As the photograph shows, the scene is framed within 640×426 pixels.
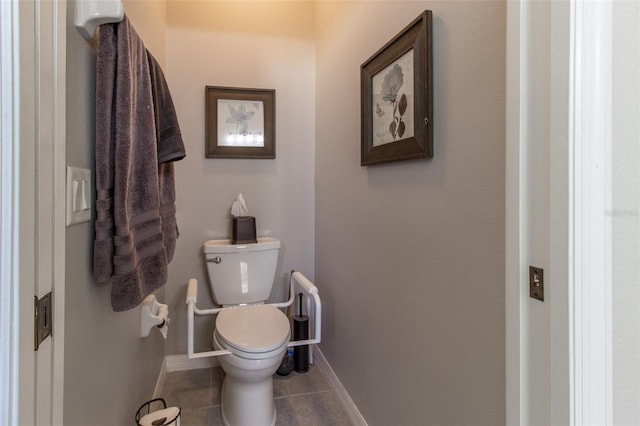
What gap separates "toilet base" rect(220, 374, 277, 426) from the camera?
157 cm

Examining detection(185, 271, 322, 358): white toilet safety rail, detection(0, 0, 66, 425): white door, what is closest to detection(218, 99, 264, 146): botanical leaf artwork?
detection(185, 271, 322, 358): white toilet safety rail

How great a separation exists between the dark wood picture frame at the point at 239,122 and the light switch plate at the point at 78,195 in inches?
51.5

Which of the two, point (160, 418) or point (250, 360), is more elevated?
point (250, 360)

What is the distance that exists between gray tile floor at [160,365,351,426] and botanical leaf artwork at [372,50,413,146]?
4.35 ft

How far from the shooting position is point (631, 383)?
20.9 inches

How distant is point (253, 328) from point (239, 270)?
0.47 meters

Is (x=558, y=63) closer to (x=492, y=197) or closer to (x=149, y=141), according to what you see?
(x=492, y=197)

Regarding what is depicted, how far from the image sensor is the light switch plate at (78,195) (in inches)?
29.7

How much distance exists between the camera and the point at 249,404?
5.15ft

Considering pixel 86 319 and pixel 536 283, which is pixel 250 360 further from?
pixel 536 283

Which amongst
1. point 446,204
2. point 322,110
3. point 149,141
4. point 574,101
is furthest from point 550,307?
point 322,110

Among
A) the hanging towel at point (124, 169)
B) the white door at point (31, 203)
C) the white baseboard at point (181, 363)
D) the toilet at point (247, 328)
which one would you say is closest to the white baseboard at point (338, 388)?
the toilet at point (247, 328)

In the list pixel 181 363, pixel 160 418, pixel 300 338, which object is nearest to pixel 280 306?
pixel 300 338

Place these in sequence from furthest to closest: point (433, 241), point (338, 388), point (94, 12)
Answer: point (338, 388) → point (433, 241) → point (94, 12)
